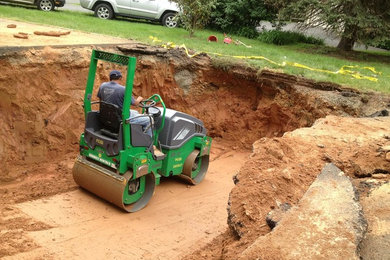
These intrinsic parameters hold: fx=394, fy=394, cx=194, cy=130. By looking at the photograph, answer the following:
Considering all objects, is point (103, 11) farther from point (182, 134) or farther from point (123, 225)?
point (123, 225)

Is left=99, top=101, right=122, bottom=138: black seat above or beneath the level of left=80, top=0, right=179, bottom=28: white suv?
beneath

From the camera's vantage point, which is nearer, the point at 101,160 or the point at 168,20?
the point at 101,160

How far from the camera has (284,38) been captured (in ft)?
52.8

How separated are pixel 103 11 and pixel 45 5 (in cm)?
233

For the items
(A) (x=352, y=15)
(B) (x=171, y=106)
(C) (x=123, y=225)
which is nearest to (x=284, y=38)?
(A) (x=352, y=15)

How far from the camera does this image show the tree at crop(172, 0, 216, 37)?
13.4 meters

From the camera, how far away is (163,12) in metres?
17.5

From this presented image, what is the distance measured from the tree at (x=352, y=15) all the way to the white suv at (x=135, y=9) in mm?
5815

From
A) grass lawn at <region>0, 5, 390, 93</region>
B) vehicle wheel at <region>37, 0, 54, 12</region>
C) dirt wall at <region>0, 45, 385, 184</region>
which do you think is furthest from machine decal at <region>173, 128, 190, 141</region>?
vehicle wheel at <region>37, 0, 54, 12</region>

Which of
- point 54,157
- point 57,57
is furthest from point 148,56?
point 54,157

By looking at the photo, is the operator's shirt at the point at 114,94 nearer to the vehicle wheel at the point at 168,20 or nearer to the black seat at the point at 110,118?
the black seat at the point at 110,118

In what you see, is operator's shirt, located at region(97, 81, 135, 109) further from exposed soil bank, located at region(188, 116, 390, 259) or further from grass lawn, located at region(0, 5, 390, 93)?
grass lawn, located at region(0, 5, 390, 93)

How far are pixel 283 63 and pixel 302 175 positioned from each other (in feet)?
22.1

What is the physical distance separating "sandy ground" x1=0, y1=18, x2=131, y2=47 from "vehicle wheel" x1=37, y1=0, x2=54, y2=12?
5.02m
